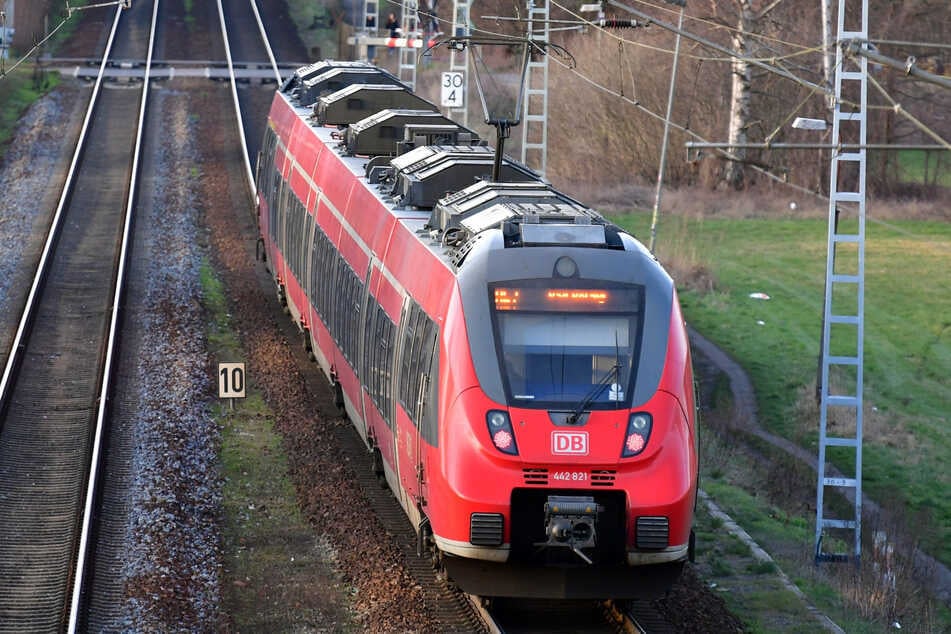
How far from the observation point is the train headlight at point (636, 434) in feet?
40.1

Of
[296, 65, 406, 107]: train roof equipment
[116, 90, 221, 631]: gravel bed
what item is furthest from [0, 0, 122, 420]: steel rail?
[296, 65, 406, 107]: train roof equipment

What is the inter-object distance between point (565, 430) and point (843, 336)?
21.3 meters

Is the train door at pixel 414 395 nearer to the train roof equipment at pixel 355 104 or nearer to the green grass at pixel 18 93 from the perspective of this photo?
the train roof equipment at pixel 355 104

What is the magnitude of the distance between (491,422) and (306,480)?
619 centimetres

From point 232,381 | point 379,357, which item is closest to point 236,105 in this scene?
point 232,381

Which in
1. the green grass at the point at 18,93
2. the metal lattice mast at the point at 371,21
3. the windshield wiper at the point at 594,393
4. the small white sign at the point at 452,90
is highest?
the metal lattice mast at the point at 371,21

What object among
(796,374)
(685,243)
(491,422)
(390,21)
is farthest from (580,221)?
(390,21)

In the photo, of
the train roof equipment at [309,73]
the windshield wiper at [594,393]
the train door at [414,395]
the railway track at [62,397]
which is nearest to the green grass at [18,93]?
the railway track at [62,397]

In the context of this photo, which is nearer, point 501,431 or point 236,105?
point 501,431

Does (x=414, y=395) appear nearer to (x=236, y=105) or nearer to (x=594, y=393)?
(x=594, y=393)

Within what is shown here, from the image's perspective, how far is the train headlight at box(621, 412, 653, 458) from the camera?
12.2 meters

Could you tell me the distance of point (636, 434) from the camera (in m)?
12.3

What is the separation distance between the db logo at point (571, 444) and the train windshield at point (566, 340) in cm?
26

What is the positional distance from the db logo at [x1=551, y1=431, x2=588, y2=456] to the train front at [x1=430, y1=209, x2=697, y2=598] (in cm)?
1
